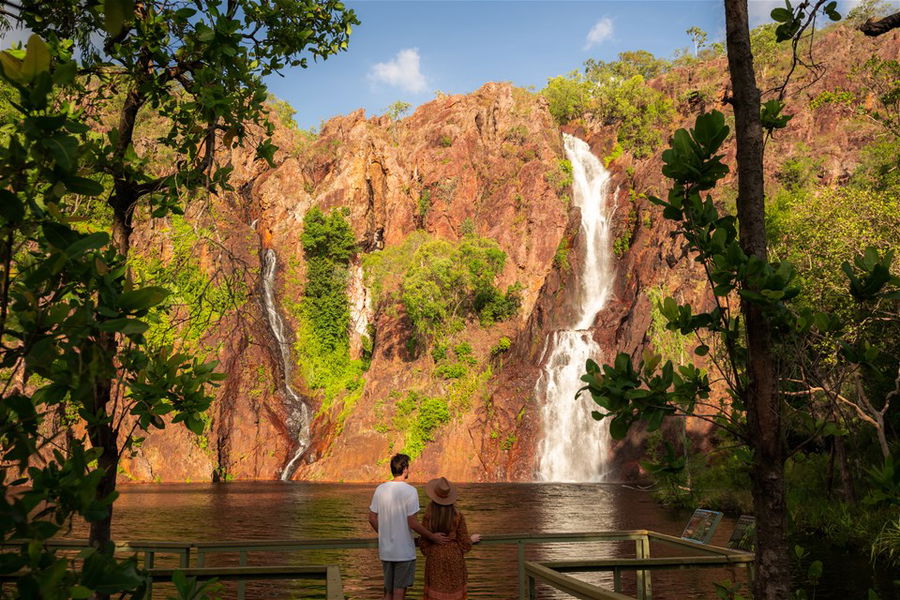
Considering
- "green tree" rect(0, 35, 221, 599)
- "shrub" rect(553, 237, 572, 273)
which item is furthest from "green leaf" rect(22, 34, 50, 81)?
"shrub" rect(553, 237, 572, 273)

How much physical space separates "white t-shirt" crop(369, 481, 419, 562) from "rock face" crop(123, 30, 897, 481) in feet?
88.7

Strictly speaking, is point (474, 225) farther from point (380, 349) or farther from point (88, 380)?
point (88, 380)

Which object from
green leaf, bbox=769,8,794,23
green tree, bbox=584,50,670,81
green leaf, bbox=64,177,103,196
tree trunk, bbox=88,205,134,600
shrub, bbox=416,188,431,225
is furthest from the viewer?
green tree, bbox=584,50,670,81

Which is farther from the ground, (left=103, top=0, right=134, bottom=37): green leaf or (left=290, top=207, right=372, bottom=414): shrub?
(left=290, top=207, right=372, bottom=414): shrub

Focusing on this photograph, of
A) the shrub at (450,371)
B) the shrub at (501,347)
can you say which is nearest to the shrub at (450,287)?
the shrub at (501,347)

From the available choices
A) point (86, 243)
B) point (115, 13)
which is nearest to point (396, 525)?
point (86, 243)

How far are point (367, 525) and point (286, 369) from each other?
31.1 metres

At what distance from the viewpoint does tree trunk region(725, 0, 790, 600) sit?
3057mm

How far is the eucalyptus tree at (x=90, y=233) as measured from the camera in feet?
6.48

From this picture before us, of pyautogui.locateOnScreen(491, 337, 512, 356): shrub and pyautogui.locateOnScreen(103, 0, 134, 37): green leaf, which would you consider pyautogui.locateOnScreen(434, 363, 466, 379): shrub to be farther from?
pyautogui.locateOnScreen(103, 0, 134, 37): green leaf

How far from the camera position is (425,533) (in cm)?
616

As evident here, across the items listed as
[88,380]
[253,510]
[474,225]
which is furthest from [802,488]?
[474,225]

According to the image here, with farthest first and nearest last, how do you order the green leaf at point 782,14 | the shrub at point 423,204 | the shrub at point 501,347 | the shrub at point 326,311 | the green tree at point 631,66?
the green tree at point 631,66 < the shrub at point 423,204 < the shrub at point 326,311 < the shrub at point 501,347 < the green leaf at point 782,14

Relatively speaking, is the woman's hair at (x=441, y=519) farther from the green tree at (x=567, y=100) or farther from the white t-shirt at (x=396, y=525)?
the green tree at (x=567, y=100)
